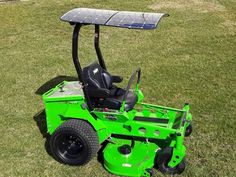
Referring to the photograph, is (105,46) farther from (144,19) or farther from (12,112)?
(144,19)

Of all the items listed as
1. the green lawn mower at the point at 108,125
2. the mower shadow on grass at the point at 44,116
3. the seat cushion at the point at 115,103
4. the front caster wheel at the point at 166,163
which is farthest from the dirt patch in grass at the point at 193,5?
the front caster wheel at the point at 166,163

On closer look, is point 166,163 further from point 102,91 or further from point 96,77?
point 96,77

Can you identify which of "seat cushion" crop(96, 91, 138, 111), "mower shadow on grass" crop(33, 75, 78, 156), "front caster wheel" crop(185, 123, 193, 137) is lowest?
"mower shadow on grass" crop(33, 75, 78, 156)

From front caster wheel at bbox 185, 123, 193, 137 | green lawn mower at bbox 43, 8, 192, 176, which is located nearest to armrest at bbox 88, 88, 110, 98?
green lawn mower at bbox 43, 8, 192, 176

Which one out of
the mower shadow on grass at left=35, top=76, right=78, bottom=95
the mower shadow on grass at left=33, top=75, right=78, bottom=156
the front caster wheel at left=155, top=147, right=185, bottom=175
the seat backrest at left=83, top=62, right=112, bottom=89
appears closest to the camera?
the front caster wheel at left=155, top=147, right=185, bottom=175

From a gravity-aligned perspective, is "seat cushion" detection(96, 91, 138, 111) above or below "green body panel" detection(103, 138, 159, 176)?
above

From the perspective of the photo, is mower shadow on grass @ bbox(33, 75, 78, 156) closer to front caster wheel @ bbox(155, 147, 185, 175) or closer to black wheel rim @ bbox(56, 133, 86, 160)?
black wheel rim @ bbox(56, 133, 86, 160)

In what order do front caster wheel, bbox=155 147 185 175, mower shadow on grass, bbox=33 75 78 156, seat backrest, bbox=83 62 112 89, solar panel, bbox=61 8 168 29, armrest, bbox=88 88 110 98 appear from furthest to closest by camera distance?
mower shadow on grass, bbox=33 75 78 156, seat backrest, bbox=83 62 112 89, armrest, bbox=88 88 110 98, front caster wheel, bbox=155 147 185 175, solar panel, bbox=61 8 168 29

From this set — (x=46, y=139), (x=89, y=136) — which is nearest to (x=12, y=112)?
(x=46, y=139)

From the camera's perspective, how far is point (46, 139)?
6.33 metres

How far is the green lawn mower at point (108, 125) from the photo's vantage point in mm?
5109

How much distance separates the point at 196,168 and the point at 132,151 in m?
1.08

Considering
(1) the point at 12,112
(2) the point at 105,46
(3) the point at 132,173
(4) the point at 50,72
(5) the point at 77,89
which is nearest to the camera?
(3) the point at 132,173

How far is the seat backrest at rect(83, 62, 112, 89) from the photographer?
18.1 feet
